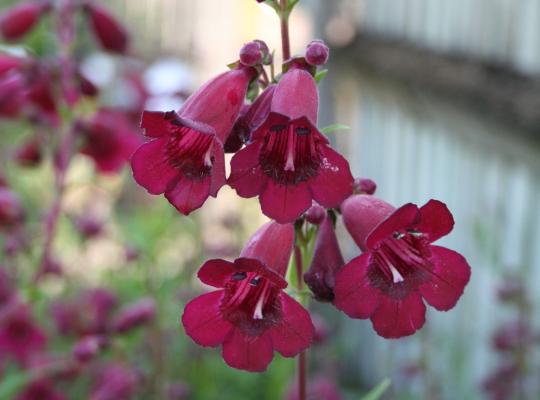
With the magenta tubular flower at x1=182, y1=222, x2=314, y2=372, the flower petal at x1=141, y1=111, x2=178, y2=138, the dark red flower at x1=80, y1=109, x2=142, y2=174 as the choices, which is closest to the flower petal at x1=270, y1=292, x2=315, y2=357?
the magenta tubular flower at x1=182, y1=222, x2=314, y2=372

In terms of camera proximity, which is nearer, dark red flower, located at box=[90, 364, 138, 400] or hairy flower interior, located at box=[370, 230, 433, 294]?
hairy flower interior, located at box=[370, 230, 433, 294]

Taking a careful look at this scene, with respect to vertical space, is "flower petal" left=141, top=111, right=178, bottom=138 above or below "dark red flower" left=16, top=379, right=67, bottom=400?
above

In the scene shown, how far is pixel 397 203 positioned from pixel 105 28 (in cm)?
194

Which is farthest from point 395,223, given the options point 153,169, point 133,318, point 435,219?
point 133,318

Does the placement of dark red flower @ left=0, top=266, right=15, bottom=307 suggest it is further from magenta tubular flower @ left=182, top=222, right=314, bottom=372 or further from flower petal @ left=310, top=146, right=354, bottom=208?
flower petal @ left=310, top=146, right=354, bottom=208

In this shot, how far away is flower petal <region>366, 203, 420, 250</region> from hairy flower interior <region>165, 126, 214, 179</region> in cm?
19

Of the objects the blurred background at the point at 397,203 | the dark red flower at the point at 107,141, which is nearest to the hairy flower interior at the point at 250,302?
the blurred background at the point at 397,203

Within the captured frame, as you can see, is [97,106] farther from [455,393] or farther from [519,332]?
[455,393]

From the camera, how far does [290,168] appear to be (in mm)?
896

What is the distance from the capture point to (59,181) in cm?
165

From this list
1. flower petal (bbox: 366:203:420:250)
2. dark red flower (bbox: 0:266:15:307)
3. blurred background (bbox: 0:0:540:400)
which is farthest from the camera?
blurred background (bbox: 0:0:540:400)

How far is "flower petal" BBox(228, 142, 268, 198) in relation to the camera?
87 cm

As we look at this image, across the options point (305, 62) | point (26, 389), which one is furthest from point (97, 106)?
point (305, 62)

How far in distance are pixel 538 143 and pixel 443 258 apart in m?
1.55
